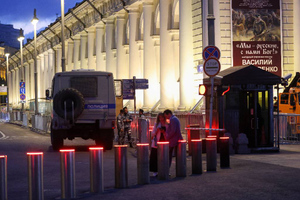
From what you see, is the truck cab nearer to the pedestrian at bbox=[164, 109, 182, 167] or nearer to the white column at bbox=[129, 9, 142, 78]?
the pedestrian at bbox=[164, 109, 182, 167]

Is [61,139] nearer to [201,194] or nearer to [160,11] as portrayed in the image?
[201,194]

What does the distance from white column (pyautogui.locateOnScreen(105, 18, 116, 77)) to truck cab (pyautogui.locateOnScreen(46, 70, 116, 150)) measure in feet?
102

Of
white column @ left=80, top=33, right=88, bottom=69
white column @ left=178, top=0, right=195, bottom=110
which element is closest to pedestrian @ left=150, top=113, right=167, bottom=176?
white column @ left=178, top=0, right=195, bottom=110

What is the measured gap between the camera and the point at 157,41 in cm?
4591

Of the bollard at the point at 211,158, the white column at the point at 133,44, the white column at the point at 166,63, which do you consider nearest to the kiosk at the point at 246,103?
the bollard at the point at 211,158

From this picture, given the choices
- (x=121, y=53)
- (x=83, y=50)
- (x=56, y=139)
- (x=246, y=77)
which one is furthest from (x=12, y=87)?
(x=246, y=77)

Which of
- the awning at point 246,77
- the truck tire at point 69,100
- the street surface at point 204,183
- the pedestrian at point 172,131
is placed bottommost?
the street surface at point 204,183

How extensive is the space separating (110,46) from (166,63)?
16.0m

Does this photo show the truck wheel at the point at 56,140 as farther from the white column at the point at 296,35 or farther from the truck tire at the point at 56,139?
→ the white column at the point at 296,35

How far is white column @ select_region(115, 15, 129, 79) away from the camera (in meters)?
53.9

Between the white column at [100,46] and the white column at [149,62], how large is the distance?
14639mm

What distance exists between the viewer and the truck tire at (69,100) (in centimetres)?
2455

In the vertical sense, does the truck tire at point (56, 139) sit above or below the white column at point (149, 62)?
below

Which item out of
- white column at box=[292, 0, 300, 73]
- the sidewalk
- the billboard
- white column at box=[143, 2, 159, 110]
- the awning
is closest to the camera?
the sidewalk
